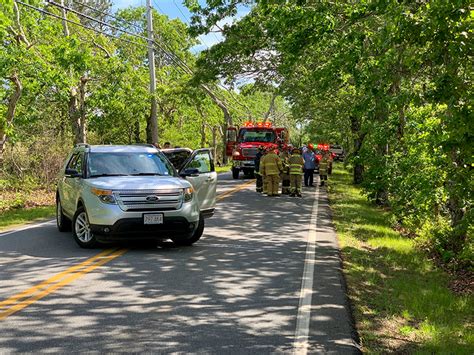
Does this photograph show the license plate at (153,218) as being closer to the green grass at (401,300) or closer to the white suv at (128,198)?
the white suv at (128,198)

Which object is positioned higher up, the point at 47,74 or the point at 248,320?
the point at 47,74

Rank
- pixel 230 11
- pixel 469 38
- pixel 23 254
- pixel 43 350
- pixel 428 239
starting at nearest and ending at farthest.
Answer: pixel 43 350 → pixel 469 38 → pixel 23 254 → pixel 428 239 → pixel 230 11

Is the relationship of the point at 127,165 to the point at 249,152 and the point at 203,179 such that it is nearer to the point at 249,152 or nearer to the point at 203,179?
the point at 203,179

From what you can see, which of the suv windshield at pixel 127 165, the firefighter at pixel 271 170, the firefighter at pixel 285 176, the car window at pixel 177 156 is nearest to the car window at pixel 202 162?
the suv windshield at pixel 127 165

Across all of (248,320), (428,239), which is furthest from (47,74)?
(248,320)

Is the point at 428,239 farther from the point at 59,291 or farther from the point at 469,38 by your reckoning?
the point at 59,291

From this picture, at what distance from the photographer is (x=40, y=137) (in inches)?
856

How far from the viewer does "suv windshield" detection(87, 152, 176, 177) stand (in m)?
9.48

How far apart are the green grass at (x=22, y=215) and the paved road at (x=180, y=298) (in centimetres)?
220

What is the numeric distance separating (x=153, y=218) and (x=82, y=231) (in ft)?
4.59

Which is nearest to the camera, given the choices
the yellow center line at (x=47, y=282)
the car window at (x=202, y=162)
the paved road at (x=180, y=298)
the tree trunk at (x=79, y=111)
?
the paved road at (x=180, y=298)

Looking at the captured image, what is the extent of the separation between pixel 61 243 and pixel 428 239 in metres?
7.88

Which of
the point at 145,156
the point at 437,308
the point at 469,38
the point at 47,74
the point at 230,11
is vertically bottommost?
the point at 437,308

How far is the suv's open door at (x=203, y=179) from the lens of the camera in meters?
10.8
